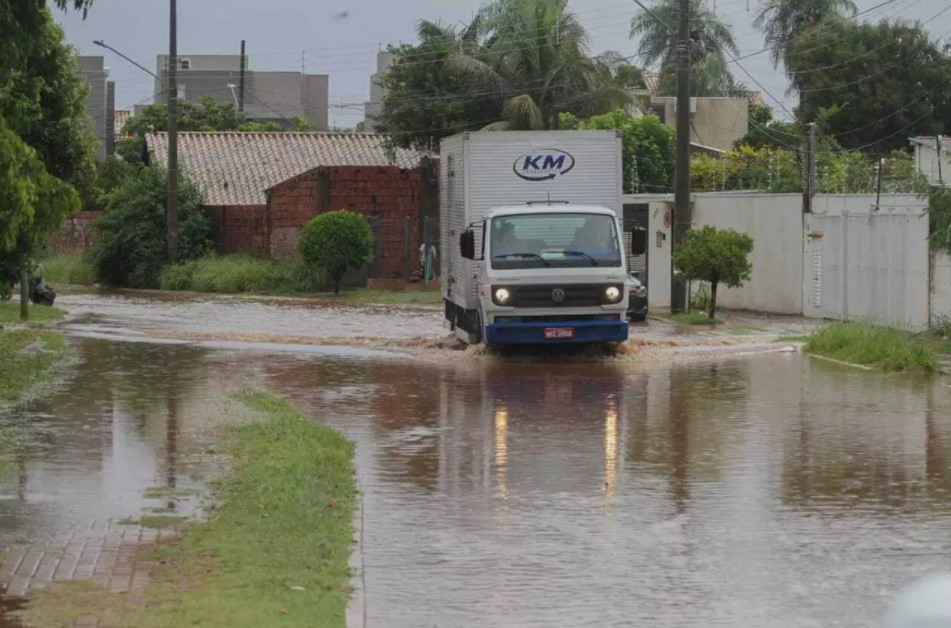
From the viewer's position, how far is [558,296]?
70.4 ft

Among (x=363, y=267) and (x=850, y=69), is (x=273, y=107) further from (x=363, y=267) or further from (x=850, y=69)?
(x=363, y=267)

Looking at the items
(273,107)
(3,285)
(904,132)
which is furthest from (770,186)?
(273,107)

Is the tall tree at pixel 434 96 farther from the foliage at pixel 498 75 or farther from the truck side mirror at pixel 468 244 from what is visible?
the truck side mirror at pixel 468 244

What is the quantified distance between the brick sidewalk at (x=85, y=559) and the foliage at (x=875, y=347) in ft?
43.7

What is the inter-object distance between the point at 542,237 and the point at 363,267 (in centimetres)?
2232

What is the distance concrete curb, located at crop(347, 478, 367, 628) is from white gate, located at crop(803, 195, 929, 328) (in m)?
14.9

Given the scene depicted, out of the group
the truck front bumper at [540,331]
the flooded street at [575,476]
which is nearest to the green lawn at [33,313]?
the flooded street at [575,476]

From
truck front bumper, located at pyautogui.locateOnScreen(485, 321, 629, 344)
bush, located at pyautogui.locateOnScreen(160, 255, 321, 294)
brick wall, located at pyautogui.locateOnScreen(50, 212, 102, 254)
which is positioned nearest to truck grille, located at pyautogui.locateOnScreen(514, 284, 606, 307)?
truck front bumper, located at pyautogui.locateOnScreen(485, 321, 629, 344)

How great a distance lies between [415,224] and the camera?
44656mm

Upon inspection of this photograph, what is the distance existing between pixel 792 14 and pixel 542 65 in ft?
113

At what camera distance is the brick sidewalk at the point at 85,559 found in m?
8.26

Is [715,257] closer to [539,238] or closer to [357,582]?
[539,238]

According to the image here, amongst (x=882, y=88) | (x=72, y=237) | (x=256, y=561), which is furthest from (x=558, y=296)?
(x=882, y=88)

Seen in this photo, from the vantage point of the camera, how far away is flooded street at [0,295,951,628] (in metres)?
8.65
